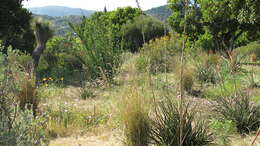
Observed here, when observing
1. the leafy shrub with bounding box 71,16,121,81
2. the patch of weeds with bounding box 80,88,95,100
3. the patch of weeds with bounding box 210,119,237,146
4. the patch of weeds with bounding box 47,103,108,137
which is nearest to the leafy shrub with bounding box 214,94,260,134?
the patch of weeds with bounding box 210,119,237,146

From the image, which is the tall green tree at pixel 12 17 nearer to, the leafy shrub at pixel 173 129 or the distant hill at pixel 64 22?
the distant hill at pixel 64 22

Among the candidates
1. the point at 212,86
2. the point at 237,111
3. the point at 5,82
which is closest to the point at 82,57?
the point at 212,86

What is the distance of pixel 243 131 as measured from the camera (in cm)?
313

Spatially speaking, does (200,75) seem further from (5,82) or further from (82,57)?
(5,82)

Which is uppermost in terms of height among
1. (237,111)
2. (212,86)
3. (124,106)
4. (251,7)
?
(251,7)

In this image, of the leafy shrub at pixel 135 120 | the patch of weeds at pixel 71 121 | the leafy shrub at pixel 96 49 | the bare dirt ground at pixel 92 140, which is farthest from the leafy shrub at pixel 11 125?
the leafy shrub at pixel 96 49

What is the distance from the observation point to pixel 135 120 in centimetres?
230

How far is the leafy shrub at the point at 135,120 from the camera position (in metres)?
2.27

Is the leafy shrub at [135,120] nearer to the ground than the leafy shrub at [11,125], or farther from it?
nearer to the ground

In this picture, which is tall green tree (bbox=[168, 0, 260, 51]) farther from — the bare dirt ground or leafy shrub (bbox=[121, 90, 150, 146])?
leafy shrub (bbox=[121, 90, 150, 146])

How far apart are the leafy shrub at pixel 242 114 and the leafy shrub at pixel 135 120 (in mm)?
1321

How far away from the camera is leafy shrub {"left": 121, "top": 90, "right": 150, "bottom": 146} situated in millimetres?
2270

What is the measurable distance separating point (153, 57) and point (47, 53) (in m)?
6.02

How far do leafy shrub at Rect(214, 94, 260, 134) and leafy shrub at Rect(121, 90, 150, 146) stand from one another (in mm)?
1321
